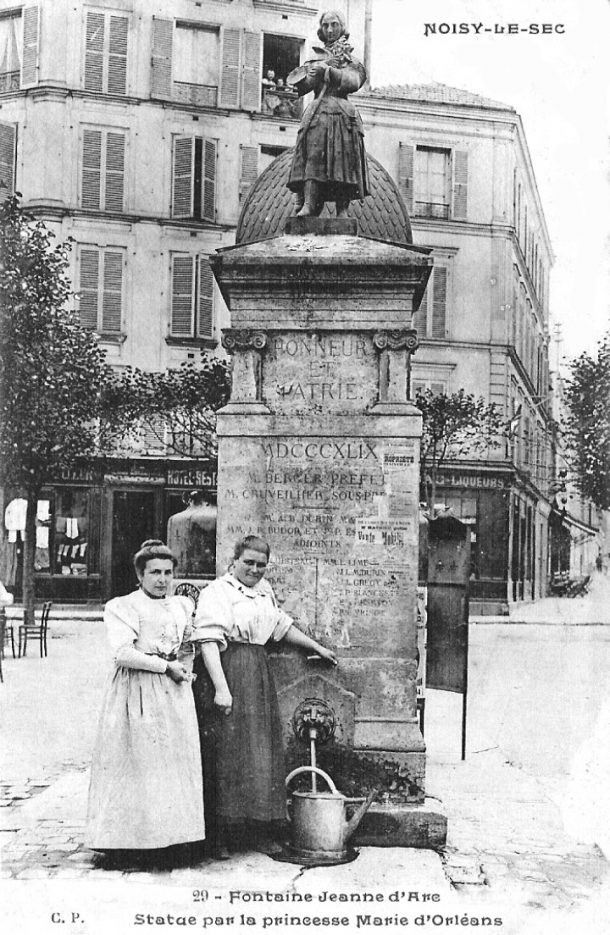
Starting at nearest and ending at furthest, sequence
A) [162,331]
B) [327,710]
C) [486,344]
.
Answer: [327,710]
[162,331]
[486,344]

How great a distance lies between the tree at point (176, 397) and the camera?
24656mm

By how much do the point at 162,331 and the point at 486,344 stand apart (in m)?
8.40

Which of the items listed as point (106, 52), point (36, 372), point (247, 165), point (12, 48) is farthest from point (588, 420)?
point (12, 48)

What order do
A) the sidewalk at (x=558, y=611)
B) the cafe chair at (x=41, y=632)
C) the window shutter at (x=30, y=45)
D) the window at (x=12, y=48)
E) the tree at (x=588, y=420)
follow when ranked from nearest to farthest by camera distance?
the cafe chair at (x=41, y=632), the tree at (x=588, y=420), the window at (x=12, y=48), the window shutter at (x=30, y=45), the sidewalk at (x=558, y=611)

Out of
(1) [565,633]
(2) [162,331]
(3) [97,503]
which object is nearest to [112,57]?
(2) [162,331]

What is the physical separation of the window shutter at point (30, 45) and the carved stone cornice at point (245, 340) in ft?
62.0

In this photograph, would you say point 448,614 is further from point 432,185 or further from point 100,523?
point 432,185

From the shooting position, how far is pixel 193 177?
85.4 ft

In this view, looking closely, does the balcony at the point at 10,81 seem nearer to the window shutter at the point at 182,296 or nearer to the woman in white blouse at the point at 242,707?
the window shutter at the point at 182,296

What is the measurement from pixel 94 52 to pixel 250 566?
21.4 m

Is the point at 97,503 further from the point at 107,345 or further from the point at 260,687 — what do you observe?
the point at 260,687

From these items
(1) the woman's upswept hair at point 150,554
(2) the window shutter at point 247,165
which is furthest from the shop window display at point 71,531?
(1) the woman's upswept hair at point 150,554

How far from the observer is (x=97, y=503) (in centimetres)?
2767

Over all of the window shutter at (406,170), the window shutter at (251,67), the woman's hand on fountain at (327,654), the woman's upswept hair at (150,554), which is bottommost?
the woman's hand on fountain at (327,654)
